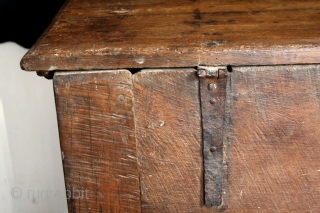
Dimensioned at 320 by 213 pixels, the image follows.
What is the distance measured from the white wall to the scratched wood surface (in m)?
0.68

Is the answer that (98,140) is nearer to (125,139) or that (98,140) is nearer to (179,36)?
(125,139)

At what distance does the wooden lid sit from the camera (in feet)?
3.24

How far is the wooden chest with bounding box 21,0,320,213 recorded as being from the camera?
1004 millimetres

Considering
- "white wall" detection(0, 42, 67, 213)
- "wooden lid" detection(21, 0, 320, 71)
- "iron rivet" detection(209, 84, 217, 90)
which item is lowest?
"white wall" detection(0, 42, 67, 213)

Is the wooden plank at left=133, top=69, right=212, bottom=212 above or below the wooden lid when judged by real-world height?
below

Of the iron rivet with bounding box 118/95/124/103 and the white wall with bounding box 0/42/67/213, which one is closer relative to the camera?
the iron rivet with bounding box 118/95/124/103

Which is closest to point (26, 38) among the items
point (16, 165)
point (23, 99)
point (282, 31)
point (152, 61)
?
point (23, 99)

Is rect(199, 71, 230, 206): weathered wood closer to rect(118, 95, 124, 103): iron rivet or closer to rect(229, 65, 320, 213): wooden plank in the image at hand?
rect(229, 65, 320, 213): wooden plank

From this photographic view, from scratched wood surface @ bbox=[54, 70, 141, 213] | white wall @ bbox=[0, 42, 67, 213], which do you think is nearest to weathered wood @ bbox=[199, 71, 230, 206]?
scratched wood surface @ bbox=[54, 70, 141, 213]

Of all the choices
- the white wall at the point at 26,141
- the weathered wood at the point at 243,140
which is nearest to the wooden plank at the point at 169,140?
the weathered wood at the point at 243,140

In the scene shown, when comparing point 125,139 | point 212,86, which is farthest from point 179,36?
point 125,139

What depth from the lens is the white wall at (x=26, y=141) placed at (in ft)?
5.59

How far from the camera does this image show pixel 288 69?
1.00m

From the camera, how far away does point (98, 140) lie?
3.52 feet
